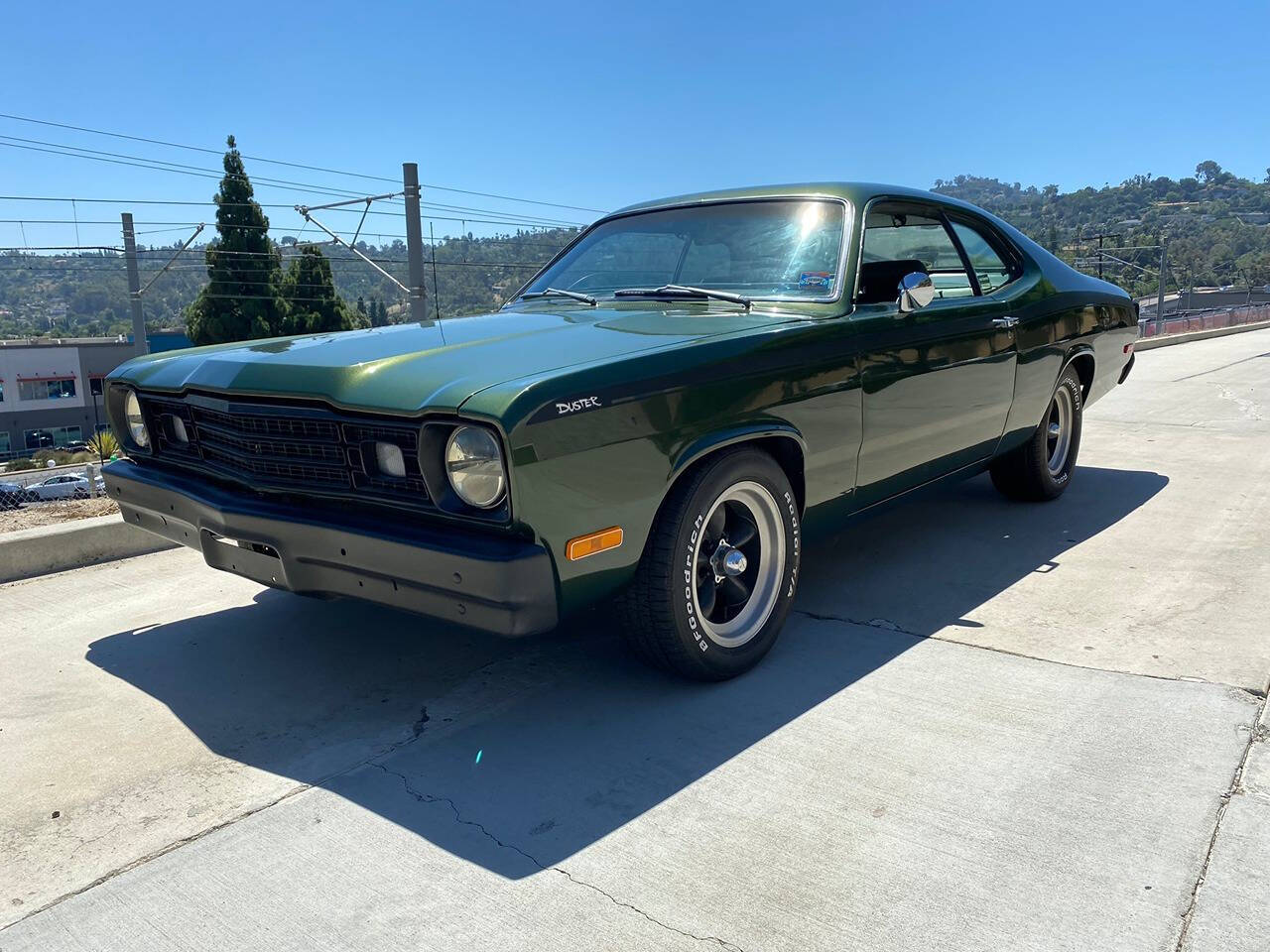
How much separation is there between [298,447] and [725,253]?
1.88 m

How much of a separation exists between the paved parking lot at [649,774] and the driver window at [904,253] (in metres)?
1.27

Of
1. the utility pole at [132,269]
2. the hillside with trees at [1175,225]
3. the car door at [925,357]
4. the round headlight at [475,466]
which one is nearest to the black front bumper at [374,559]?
the round headlight at [475,466]

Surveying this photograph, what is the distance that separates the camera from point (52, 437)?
50594 millimetres

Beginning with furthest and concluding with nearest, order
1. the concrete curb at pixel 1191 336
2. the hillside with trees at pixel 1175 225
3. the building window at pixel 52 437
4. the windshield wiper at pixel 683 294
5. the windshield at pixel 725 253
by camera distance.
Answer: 1. the hillside with trees at pixel 1175 225
2. the building window at pixel 52 437
3. the concrete curb at pixel 1191 336
4. the windshield at pixel 725 253
5. the windshield wiper at pixel 683 294

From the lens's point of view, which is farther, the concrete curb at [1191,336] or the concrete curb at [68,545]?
the concrete curb at [1191,336]

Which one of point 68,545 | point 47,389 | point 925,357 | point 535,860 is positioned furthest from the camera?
point 47,389

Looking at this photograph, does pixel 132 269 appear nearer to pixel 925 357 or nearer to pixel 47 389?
pixel 925 357

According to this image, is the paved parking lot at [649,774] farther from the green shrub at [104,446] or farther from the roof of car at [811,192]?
the green shrub at [104,446]

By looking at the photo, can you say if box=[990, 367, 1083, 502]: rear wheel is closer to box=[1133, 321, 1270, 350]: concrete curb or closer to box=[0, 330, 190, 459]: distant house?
box=[1133, 321, 1270, 350]: concrete curb

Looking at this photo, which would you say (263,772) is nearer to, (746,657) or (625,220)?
(746,657)

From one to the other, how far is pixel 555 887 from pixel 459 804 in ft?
1.48

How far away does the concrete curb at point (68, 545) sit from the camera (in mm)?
4473

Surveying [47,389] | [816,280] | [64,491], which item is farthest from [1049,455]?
[47,389]

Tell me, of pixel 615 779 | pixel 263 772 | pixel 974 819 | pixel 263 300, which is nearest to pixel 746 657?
pixel 615 779
